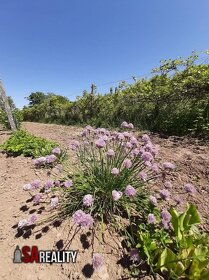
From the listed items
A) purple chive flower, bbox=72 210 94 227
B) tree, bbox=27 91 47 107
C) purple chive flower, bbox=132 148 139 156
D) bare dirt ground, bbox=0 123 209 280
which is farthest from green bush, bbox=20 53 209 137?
tree, bbox=27 91 47 107

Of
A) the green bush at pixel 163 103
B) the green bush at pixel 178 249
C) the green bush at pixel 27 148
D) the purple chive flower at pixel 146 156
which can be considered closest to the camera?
the green bush at pixel 178 249

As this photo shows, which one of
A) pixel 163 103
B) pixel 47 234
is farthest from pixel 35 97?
pixel 47 234

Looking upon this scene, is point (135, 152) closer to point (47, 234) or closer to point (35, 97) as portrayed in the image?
point (47, 234)

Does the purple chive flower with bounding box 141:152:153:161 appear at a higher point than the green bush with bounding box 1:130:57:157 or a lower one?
higher

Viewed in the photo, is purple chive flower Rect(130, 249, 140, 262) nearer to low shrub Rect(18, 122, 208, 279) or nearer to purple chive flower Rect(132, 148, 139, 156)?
low shrub Rect(18, 122, 208, 279)

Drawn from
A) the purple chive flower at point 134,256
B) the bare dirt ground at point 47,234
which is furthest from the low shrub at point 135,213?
the bare dirt ground at point 47,234

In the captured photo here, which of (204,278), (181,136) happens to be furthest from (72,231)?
(181,136)

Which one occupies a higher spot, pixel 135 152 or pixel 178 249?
pixel 135 152

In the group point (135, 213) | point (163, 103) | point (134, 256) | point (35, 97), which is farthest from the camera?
point (35, 97)

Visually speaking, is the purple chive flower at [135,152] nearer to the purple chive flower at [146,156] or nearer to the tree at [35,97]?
the purple chive flower at [146,156]

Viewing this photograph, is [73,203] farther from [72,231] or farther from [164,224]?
[164,224]

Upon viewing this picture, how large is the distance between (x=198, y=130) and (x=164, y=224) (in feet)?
15.3

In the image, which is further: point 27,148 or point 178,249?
point 27,148

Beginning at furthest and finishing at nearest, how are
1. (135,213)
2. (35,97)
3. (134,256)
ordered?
(35,97)
(135,213)
(134,256)
